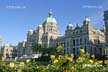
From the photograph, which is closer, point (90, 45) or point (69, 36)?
point (90, 45)

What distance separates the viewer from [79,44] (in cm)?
6494

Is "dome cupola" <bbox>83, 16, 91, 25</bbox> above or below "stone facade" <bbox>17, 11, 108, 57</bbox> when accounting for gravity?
above

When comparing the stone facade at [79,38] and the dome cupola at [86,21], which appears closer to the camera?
the stone facade at [79,38]

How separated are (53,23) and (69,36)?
19.8 m

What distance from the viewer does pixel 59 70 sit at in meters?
5.72

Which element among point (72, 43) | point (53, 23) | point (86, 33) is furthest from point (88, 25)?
point (53, 23)

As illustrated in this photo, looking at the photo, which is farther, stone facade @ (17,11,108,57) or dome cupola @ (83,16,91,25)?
dome cupola @ (83,16,91,25)

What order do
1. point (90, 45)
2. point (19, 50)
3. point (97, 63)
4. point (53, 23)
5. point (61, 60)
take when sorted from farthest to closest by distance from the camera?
point (19, 50) → point (53, 23) → point (90, 45) → point (97, 63) → point (61, 60)

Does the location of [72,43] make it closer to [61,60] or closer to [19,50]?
[19,50]

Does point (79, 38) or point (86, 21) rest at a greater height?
point (86, 21)

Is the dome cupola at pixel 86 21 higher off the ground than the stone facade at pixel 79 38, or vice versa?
the dome cupola at pixel 86 21

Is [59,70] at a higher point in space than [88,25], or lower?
lower

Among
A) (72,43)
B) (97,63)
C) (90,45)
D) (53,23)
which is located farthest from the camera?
(53,23)

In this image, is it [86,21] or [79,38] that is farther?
[79,38]
